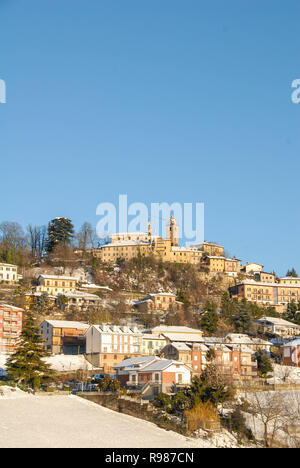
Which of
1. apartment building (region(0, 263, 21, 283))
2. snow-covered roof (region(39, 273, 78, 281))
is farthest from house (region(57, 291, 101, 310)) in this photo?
apartment building (region(0, 263, 21, 283))

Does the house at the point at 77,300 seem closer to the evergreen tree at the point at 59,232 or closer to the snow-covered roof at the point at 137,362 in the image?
the evergreen tree at the point at 59,232

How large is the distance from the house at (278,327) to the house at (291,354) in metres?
14.7

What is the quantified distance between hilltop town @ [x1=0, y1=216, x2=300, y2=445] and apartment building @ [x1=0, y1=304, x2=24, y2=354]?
0.40ft

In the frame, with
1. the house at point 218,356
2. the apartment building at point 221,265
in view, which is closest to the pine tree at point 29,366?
the house at point 218,356

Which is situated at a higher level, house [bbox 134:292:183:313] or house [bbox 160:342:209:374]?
house [bbox 134:292:183:313]

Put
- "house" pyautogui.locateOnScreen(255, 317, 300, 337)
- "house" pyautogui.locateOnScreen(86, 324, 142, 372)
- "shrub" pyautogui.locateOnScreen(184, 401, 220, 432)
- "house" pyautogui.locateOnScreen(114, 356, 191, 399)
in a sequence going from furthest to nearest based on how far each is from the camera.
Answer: "house" pyautogui.locateOnScreen(255, 317, 300, 337)
"house" pyautogui.locateOnScreen(86, 324, 142, 372)
"house" pyautogui.locateOnScreen(114, 356, 191, 399)
"shrub" pyautogui.locateOnScreen(184, 401, 220, 432)

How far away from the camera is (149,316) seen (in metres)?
91.5

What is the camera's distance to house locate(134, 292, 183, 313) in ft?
314

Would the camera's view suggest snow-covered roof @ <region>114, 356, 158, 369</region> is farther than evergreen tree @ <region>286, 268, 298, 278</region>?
Answer: No

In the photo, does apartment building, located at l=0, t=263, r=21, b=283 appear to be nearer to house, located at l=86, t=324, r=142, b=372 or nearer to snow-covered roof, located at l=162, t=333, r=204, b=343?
house, located at l=86, t=324, r=142, b=372

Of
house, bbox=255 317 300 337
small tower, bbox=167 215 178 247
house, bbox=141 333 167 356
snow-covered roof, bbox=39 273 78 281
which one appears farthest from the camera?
small tower, bbox=167 215 178 247

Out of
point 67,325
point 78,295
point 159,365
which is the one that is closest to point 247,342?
point 67,325

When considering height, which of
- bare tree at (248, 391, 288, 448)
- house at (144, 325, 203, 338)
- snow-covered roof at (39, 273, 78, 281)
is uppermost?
snow-covered roof at (39, 273, 78, 281)
